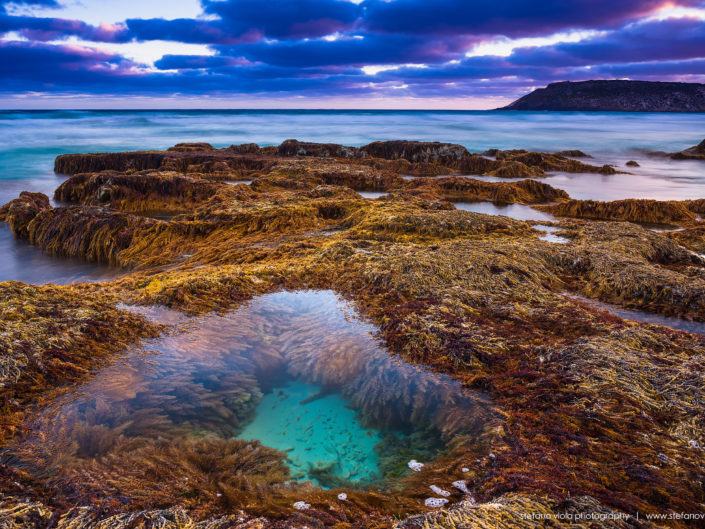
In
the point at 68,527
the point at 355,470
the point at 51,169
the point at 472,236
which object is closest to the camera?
the point at 68,527

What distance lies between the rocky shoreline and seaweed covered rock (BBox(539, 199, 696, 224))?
229cm

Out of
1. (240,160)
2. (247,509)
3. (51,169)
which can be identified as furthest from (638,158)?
(51,169)

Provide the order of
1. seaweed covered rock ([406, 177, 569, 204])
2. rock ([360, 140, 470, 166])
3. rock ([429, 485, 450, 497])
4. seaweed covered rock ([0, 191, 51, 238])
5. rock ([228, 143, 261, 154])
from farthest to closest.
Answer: rock ([228, 143, 261, 154]) < rock ([360, 140, 470, 166]) < seaweed covered rock ([406, 177, 569, 204]) < seaweed covered rock ([0, 191, 51, 238]) < rock ([429, 485, 450, 497])

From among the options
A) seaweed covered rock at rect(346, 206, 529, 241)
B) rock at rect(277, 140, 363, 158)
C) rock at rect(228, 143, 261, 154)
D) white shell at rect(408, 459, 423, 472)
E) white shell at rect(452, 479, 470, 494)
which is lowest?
white shell at rect(408, 459, 423, 472)

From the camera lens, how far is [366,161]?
23641 mm

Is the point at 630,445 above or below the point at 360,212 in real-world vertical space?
below

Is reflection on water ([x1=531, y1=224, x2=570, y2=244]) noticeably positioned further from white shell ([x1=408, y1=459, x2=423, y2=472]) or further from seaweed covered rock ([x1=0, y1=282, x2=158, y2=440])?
seaweed covered rock ([x1=0, y1=282, x2=158, y2=440])

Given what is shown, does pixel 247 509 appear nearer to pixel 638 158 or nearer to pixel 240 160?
pixel 240 160

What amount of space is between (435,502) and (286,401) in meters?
1.60

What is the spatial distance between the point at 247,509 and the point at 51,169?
28462 mm

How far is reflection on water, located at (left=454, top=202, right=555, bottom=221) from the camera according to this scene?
11.5 meters

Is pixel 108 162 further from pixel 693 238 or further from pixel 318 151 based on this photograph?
pixel 693 238

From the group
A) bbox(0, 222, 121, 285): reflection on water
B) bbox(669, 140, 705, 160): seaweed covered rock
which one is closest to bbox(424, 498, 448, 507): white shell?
bbox(0, 222, 121, 285): reflection on water

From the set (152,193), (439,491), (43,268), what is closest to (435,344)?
(439,491)
